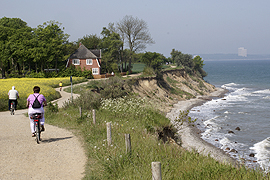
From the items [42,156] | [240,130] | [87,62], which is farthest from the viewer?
[87,62]

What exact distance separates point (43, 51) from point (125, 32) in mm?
22226

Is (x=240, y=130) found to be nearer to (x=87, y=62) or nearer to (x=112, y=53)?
(x=87, y=62)

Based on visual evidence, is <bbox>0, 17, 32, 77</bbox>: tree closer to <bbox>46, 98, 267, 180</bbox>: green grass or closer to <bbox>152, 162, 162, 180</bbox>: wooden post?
<bbox>46, 98, 267, 180</bbox>: green grass

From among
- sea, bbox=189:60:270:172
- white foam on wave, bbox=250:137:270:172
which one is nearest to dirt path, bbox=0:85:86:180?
sea, bbox=189:60:270:172

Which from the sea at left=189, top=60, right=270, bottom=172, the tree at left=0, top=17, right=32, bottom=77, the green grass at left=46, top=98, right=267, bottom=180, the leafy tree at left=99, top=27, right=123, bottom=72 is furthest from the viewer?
the leafy tree at left=99, top=27, right=123, bottom=72

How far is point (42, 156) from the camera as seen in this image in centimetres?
948

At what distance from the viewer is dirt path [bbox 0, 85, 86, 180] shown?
7.96 metres

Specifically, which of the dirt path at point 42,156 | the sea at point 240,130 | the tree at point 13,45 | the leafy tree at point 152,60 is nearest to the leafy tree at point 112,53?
the leafy tree at point 152,60

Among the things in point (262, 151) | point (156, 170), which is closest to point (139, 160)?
point (156, 170)

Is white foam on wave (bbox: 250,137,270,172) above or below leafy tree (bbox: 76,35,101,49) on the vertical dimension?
below

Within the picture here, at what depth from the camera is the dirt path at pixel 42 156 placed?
7.96 meters

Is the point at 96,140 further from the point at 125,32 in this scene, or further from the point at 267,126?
the point at 125,32

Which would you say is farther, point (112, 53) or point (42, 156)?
point (112, 53)

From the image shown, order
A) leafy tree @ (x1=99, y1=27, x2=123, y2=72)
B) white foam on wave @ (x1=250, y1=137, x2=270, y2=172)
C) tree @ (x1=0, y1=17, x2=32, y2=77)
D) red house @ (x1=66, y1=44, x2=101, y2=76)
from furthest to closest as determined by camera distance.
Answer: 1. leafy tree @ (x1=99, y1=27, x2=123, y2=72)
2. red house @ (x1=66, y1=44, x2=101, y2=76)
3. tree @ (x1=0, y1=17, x2=32, y2=77)
4. white foam on wave @ (x1=250, y1=137, x2=270, y2=172)
